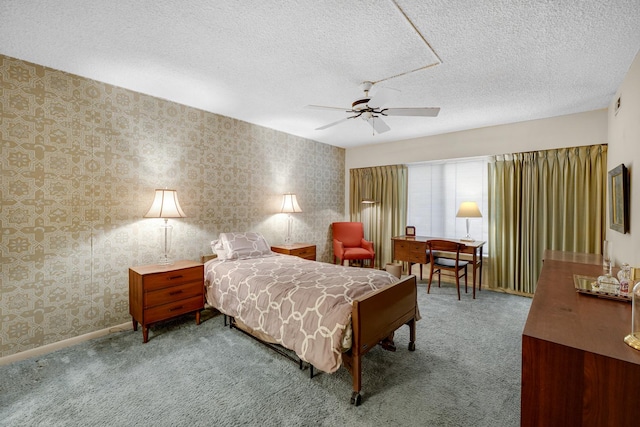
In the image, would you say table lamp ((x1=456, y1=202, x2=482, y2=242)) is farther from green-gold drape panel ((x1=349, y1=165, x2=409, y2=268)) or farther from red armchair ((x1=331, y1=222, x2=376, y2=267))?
red armchair ((x1=331, y1=222, x2=376, y2=267))

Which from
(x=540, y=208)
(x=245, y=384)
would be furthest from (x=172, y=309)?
Result: (x=540, y=208)

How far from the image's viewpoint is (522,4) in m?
1.80

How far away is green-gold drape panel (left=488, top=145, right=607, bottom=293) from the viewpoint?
369 centimetres

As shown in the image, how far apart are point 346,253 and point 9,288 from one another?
4114 mm

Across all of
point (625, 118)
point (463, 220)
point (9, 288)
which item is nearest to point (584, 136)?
point (625, 118)

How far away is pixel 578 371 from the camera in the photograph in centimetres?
108

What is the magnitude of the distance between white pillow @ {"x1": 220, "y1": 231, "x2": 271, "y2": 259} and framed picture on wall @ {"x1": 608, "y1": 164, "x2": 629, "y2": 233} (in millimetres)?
3623

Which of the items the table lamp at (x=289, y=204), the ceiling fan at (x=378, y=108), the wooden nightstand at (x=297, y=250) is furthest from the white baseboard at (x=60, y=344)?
the ceiling fan at (x=378, y=108)

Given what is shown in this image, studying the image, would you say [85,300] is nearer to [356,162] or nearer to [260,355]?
[260,355]

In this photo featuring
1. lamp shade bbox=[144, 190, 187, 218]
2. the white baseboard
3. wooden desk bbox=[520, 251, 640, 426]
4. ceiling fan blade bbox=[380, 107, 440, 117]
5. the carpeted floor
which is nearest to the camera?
wooden desk bbox=[520, 251, 640, 426]

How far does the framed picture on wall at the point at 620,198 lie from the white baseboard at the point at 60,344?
4.81 metres

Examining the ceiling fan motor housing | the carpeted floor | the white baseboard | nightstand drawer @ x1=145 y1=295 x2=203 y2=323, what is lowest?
the carpeted floor

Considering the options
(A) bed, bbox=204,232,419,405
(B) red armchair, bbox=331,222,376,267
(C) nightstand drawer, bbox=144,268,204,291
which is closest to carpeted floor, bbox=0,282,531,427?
(A) bed, bbox=204,232,419,405

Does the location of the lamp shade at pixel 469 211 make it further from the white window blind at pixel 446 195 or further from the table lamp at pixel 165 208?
the table lamp at pixel 165 208
